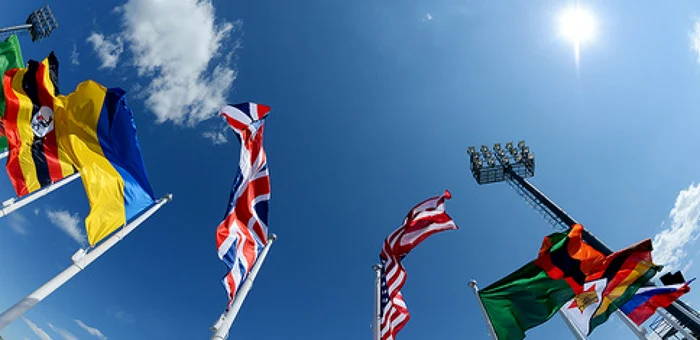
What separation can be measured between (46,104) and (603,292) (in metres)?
20.6

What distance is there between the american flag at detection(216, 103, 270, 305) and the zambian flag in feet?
26.9

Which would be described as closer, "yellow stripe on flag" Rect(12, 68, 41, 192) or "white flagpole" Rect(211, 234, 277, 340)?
"white flagpole" Rect(211, 234, 277, 340)

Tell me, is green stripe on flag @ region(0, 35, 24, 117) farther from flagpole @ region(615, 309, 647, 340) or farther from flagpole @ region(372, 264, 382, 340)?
flagpole @ region(615, 309, 647, 340)

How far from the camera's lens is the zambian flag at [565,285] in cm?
1052

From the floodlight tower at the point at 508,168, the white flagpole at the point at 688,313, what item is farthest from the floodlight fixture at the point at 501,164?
the white flagpole at the point at 688,313

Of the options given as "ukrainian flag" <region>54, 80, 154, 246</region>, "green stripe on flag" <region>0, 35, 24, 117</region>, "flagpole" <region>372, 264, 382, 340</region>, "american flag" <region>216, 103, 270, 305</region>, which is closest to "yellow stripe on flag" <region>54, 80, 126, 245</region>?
"ukrainian flag" <region>54, 80, 154, 246</region>

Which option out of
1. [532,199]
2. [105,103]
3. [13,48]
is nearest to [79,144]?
[105,103]

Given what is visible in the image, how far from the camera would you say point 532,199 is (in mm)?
23188

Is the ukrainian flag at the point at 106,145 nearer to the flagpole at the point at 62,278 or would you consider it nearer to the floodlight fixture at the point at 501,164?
the flagpole at the point at 62,278

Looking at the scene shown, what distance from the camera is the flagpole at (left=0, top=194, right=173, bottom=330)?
6496 mm

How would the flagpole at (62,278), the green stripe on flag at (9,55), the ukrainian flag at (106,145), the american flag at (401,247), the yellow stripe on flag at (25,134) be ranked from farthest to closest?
the green stripe on flag at (9,55), the yellow stripe on flag at (25,134), the american flag at (401,247), the ukrainian flag at (106,145), the flagpole at (62,278)

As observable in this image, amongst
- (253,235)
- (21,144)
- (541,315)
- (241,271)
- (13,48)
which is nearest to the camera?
(241,271)

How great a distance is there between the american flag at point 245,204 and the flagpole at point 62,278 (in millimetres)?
3490

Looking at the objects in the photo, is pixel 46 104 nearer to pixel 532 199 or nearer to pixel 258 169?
pixel 258 169
